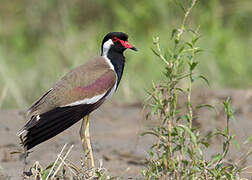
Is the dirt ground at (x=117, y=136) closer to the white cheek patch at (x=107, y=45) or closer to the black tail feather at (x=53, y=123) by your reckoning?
the black tail feather at (x=53, y=123)

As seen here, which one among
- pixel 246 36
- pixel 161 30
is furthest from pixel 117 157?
pixel 246 36

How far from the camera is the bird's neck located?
466cm

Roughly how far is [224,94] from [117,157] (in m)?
2.25

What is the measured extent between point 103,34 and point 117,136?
160 inches

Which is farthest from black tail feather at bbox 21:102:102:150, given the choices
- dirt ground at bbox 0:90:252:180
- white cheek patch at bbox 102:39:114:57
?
white cheek patch at bbox 102:39:114:57

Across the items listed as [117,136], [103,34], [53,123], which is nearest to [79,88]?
[53,123]

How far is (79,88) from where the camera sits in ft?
14.5

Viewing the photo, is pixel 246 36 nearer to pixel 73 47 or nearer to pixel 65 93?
pixel 73 47

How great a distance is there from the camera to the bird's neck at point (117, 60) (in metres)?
4.66

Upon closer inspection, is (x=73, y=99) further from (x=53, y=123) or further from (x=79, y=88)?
(x=53, y=123)

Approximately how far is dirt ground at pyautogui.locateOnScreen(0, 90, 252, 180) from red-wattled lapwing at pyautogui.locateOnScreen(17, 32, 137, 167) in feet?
1.06

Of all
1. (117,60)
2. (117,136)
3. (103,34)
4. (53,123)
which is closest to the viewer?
(53,123)

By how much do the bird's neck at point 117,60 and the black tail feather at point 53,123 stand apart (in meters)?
0.37

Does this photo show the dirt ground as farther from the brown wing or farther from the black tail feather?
the brown wing
